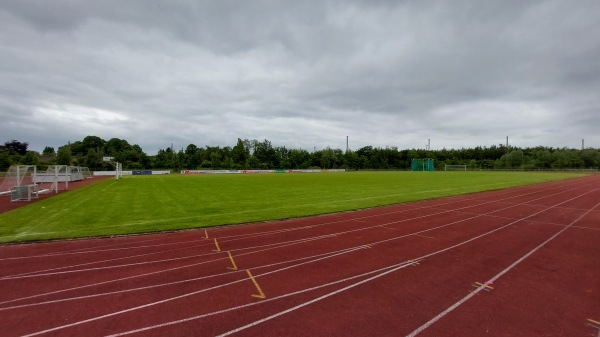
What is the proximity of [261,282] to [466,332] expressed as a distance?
4138 millimetres

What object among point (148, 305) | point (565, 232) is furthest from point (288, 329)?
point (565, 232)

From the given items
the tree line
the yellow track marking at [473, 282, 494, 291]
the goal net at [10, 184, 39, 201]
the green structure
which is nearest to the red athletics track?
the yellow track marking at [473, 282, 494, 291]

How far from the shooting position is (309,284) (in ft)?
22.7

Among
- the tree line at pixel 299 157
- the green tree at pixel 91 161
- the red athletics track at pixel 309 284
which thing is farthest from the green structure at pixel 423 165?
the green tree at pixel 91 161

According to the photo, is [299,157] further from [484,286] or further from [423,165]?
[484,286]

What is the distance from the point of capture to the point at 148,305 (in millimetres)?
5969

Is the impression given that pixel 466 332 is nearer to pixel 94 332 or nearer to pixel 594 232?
pixel 94 332

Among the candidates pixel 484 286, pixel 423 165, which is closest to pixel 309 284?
pixel 484 286

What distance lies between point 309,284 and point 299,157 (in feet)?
400

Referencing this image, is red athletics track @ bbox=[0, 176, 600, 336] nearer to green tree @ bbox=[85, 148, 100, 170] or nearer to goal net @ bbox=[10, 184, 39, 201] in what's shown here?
goal net @ bbox=[10, 184, 39, 201]

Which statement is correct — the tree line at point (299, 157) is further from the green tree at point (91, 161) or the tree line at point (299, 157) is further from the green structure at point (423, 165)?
the green structure at point (423, 165)

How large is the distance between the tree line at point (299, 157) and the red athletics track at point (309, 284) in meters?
98.4

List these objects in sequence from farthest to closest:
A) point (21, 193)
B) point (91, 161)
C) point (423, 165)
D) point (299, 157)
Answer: point (299, 157)
point (423, 165)
point (91, 161)
point (21, 193)

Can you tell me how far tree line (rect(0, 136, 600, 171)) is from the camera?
107 meters
